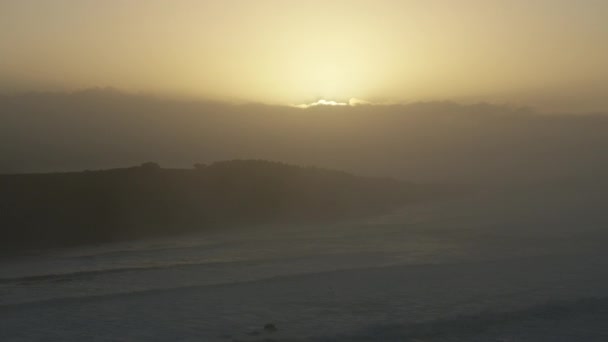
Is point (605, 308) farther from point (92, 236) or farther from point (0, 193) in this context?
point (0, 193)

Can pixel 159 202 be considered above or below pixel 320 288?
above

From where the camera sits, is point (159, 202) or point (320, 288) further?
point (159, 202)

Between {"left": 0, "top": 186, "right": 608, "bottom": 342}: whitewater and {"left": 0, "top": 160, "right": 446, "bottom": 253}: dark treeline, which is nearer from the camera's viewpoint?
{"left": 0, "top": 186, "right": 608, "bottom": 342}: whitewater

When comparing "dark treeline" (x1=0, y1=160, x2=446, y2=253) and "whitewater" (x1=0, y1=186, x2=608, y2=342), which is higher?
"dark treeline" (x1=0, y1=160, x2=446, y2=253)

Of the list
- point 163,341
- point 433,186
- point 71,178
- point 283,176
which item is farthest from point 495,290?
point 433,186
